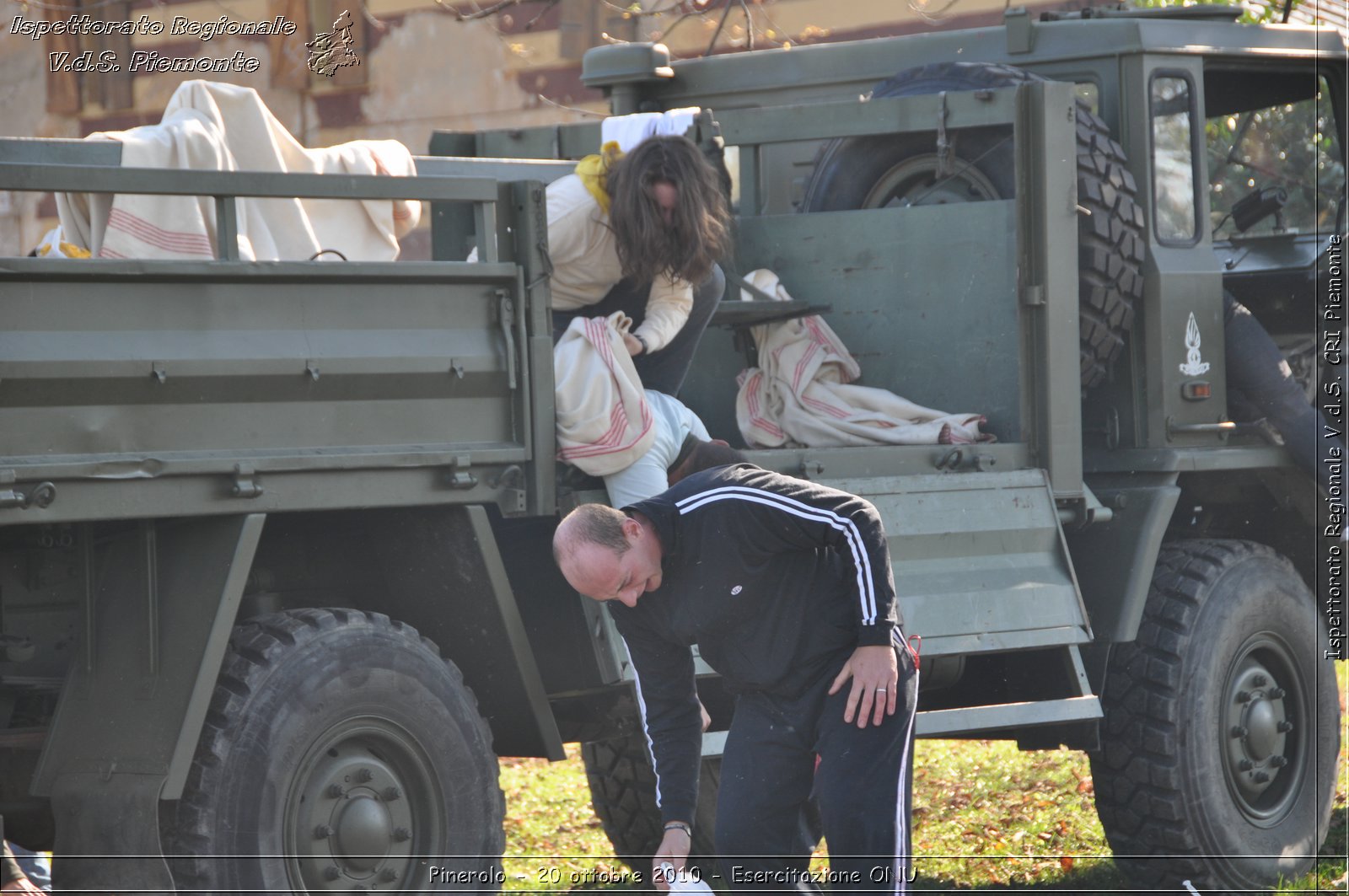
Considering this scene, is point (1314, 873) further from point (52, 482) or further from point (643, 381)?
point (52, 482)

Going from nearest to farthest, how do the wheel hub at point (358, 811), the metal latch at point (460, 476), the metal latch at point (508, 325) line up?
the wheel hub at point (358, 811)
the metal latch at point (460, 476)
the metal latch at point (508, 325)

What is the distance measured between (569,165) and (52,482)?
281 centimetres

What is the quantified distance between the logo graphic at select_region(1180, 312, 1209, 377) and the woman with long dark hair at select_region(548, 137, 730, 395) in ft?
6.90

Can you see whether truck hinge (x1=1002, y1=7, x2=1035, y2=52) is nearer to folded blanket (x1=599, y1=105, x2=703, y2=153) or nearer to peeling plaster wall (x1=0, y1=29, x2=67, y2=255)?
folded blanket (x1=599, y1=105, x2=703, y2=153)

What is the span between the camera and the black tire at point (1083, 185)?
6488 mm

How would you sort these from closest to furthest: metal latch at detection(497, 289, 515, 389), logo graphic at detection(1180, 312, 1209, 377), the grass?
metal latch at detection(497, 289, 515, 389) < logo graphic at detection(1180, 312, 1209, 377) < the grass

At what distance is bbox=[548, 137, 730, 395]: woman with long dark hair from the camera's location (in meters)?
5.45

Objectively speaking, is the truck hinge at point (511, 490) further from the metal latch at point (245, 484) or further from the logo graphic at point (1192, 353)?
the logo graphic at point (1192, 353)

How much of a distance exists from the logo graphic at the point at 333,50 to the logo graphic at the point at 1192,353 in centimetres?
889

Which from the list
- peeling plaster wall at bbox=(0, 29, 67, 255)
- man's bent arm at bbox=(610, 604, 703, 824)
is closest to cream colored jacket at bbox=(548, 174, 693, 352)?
man's bent arm at bbox=(610, 604, 703, 824)

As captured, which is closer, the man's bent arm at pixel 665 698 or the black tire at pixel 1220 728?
the man's bent arm at pixel 665 698

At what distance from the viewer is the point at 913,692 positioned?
14.4 ft

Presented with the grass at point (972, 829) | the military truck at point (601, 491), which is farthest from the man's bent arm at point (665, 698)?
the grass at point (972, 829)

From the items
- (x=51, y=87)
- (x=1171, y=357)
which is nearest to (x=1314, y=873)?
(x=1171, y=357)
